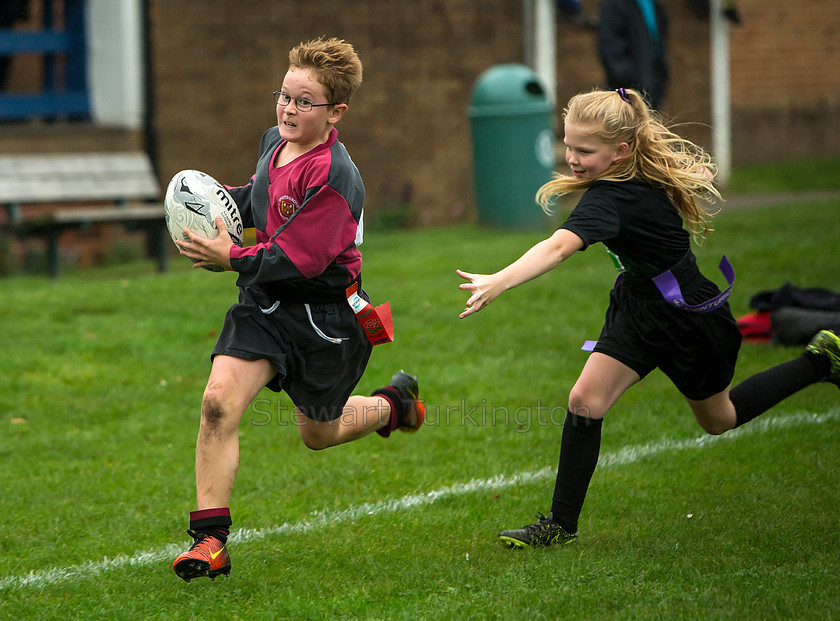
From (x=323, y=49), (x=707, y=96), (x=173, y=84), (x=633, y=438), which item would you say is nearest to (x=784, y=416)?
(x=633, y=438)

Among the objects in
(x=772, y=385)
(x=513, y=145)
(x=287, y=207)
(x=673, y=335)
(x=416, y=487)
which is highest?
(x=513, y=145)

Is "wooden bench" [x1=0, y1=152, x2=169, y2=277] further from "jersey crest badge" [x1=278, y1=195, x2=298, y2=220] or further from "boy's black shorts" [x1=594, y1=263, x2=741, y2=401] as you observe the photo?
"boy's black shorts" [x1=594, y1=263, x2=741, y2=401]

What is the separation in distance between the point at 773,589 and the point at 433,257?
717 centimetres

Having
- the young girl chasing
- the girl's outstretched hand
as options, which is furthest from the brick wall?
the girl's outstretched hand

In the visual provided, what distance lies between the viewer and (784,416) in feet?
19.8

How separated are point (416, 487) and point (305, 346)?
1.25 meters

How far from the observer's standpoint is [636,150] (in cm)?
412

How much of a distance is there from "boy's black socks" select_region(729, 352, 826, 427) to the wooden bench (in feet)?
23.3

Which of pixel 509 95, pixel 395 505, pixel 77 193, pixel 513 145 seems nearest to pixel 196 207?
pixel 395 505

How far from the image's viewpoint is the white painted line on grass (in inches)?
161

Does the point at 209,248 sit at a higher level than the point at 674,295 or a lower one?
higher

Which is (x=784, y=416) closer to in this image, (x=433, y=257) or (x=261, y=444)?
(x=261, y=444)

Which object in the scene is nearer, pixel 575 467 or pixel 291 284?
pixel 291 284

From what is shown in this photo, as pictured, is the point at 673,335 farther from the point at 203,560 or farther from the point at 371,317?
the point at 203,560
